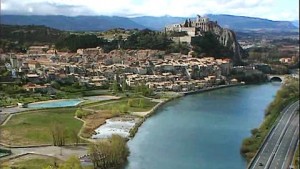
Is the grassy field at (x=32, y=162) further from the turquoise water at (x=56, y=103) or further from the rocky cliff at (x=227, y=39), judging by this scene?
the rocky cliff at (x=227, y=39)

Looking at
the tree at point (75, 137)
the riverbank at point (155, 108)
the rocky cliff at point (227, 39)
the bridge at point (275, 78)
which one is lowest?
the bridge at point (275, 78)

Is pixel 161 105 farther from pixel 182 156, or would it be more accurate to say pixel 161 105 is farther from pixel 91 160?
pixel 91 160

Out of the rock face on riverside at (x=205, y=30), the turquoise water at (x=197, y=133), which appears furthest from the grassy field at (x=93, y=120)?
the rock face on riverside at (x=205, y=30)

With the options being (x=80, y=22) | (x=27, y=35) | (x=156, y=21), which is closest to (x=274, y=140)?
(x=156, y=21)

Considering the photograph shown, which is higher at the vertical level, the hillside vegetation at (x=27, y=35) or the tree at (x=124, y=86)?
the hillside vegetation at (x=27, y=35)

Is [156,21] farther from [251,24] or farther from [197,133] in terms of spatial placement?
[251,24]

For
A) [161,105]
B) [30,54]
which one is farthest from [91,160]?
[30,54]

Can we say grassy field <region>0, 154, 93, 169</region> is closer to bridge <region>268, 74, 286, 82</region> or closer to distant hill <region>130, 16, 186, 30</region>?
bridge <region>268, 74, 286, 82</region>
